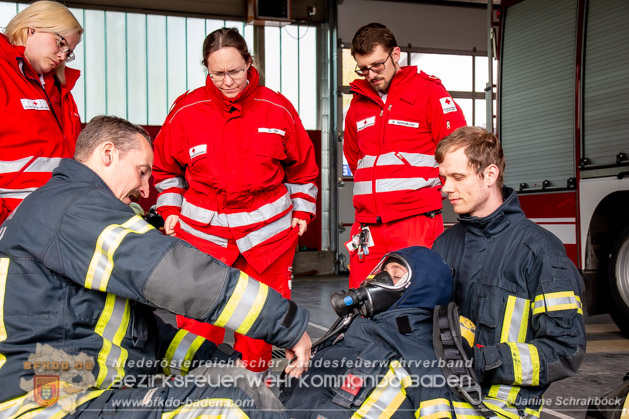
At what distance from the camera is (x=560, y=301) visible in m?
2.15

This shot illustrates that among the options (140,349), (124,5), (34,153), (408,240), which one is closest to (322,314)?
(408,240)

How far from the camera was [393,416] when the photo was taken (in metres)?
2.08

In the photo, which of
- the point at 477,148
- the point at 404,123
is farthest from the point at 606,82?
the point at 477,148

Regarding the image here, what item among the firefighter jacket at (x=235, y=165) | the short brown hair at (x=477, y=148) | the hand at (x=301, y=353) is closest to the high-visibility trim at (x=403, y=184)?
the firefighter jacket at (x=235, y=165)

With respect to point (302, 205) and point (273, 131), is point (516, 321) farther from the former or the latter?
point (273, 131)

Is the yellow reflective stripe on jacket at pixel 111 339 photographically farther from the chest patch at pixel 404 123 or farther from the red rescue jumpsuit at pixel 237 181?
the chest patch at pixel 404 123

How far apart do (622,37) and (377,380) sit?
4.43m

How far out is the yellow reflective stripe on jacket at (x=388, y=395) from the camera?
6.79 feet

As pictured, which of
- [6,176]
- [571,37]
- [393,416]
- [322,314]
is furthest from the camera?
[322,314]

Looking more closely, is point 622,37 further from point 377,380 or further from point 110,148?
point 110,148

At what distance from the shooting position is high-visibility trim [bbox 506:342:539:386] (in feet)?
6.90

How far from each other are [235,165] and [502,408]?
168 centimetres

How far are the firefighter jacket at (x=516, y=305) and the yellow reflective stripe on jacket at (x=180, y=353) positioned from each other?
38.9 inches

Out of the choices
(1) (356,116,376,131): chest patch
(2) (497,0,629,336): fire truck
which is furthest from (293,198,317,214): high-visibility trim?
(2) (497,0,629,336): fire truck
